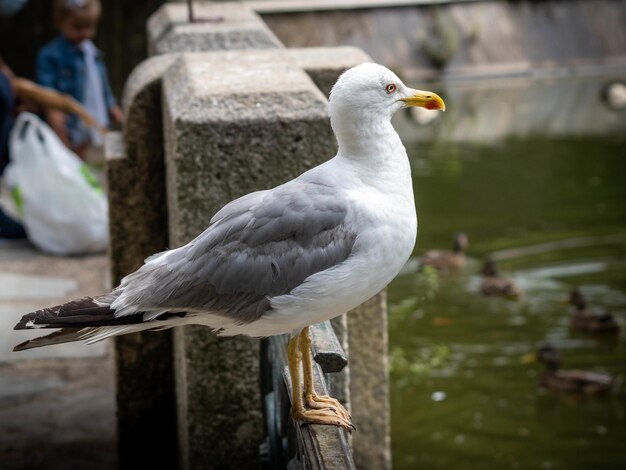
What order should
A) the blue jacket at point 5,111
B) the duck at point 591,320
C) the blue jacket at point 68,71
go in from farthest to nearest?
the blue jacket at point 68,71
the blue jacket at point 5,111
the duck at point 591,320

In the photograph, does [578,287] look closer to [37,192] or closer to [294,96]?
[37,192]

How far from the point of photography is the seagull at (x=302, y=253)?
3.02 metres

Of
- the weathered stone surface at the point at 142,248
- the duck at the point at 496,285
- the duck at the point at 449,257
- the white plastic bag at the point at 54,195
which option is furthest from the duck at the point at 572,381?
the weathered stone surface at the point at 142,248

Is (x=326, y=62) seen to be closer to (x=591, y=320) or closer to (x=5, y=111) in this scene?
(x=591, y=320)

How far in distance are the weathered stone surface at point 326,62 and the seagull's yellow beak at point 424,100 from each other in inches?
64.4

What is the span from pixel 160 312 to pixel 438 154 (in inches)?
426

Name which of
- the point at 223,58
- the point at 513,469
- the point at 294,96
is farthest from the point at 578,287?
the point at 294,96

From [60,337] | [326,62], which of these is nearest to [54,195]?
[326,62]

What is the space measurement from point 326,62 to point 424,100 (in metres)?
1.98

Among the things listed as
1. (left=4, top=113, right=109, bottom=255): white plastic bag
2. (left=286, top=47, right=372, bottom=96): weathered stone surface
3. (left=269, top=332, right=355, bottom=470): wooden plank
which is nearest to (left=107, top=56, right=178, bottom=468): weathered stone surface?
(left=286, top=47, right=372, bottom=96): weathered stone surface

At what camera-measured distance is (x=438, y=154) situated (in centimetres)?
1372

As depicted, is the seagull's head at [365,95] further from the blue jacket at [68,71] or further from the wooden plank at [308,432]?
the blue jacket at [68,71]

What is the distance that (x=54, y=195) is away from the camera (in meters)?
7.74

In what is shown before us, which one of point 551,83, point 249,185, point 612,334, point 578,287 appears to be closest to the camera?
point 249,185
